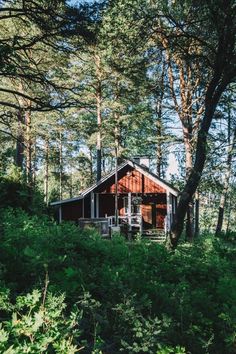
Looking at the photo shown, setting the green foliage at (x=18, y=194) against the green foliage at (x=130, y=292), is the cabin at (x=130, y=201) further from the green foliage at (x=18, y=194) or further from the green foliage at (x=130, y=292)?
the green foliage at (x=130, y=292)

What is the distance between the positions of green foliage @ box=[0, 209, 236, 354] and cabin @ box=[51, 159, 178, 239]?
20.6 metres

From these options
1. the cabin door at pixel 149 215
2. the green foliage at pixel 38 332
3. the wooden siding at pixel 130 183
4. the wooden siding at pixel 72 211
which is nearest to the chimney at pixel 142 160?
the wooden siding at pixel 130 183

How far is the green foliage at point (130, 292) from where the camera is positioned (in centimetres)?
348

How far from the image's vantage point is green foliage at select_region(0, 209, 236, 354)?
3484 millimetres

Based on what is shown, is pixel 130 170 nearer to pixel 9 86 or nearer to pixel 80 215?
pixel 80 215

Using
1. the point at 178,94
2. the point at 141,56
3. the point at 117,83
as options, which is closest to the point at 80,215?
the point at 117,83

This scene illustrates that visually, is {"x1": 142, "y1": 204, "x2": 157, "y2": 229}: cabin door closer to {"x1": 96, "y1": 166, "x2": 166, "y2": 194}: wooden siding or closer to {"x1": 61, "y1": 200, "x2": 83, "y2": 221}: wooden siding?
{"x1": 96, "y1": 166, "x2": 166, "y2": 194}: wooden siding

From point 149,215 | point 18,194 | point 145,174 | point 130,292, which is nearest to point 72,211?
point 149,215

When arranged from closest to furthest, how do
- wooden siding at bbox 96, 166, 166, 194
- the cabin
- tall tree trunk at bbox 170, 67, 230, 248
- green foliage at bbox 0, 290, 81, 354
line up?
green foliage at bbox 0, 290, 81, 354 → tall tree trunk at bbox 170, 67, 230, 248 → the cabin → wooden siding at bbox 96, 166, 166, 194

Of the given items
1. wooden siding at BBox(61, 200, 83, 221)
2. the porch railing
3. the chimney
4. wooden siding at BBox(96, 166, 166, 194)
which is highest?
the chimney

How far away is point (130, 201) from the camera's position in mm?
28531

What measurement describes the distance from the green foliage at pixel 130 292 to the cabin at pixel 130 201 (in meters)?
20.6

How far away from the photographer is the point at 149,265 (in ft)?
17.3

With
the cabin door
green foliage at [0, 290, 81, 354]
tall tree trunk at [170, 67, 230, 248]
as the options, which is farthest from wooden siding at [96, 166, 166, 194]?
green foliage at [0, 290, 81, 354]
